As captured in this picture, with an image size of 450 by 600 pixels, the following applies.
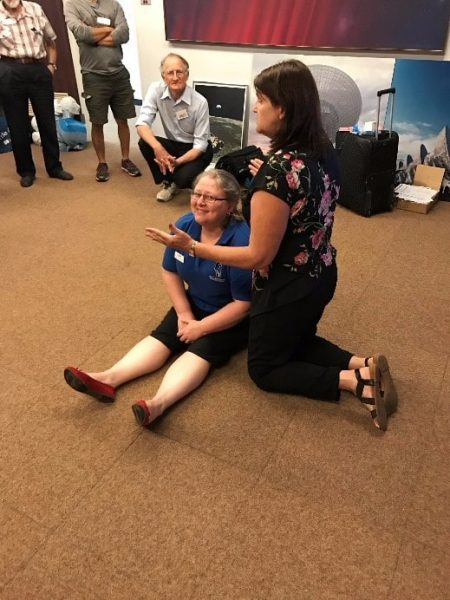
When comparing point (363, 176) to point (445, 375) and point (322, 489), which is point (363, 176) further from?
point (322, 489)

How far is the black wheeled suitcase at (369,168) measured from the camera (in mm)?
3068

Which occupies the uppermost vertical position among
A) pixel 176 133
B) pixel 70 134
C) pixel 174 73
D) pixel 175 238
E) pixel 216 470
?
pixel 174 73

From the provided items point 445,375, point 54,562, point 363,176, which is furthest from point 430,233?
point 54,562

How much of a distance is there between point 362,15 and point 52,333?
9.92ft

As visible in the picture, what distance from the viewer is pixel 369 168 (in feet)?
10.1

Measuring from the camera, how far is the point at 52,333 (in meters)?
2.05

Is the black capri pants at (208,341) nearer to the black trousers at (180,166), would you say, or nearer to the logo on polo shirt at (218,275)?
the logo on polo shirt at (218,275)

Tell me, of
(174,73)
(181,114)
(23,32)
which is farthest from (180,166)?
(23,32)

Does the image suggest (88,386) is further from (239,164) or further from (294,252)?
(239,164)

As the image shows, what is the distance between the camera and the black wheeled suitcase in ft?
10.1

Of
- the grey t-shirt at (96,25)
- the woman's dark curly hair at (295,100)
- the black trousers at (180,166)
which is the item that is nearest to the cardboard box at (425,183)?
the black trousers at (180,166)

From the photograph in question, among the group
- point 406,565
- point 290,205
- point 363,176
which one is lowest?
point 406,565

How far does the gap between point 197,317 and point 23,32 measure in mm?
2759

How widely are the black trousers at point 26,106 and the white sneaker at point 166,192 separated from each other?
1005mm
